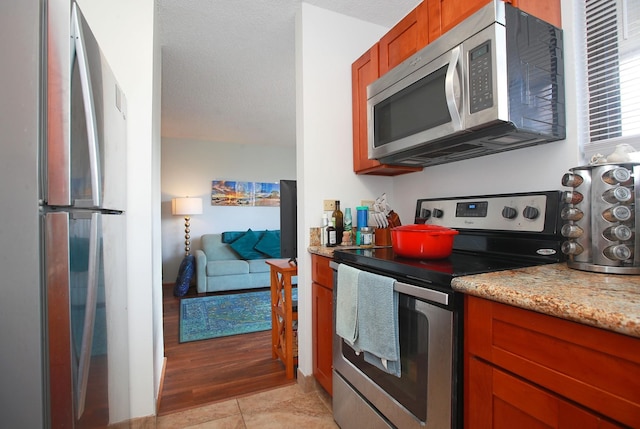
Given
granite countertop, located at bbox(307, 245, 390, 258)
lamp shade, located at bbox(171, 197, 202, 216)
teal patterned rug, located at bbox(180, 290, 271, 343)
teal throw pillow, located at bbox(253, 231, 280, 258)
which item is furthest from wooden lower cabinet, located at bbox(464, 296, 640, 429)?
lamp shade, located at bbox(171, 197, 202, 216)

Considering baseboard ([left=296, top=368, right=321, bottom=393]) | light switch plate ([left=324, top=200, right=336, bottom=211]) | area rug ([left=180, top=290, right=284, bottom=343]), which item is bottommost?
area rug ([left=180, top=290, right=284, bottom=343])

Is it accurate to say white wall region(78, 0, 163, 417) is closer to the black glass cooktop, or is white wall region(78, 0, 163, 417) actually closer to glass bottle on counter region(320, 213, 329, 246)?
glass bottle on counter region(320, 213, 329, 246)

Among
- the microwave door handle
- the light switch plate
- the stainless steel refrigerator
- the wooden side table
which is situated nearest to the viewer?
the stainless steel refrigerator

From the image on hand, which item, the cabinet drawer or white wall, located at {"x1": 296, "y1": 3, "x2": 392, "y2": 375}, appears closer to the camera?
the cabinet drawer

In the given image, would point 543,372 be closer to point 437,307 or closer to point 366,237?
point 437,307

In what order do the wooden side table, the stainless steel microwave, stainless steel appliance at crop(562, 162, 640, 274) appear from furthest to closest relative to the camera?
the wooden side table, the stainless steel microwave, stainless steel appliance at crop(562, 162, 640, 274)

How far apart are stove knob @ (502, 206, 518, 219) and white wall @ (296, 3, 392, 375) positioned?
0.91m

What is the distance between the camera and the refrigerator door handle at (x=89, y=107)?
831 millimetres

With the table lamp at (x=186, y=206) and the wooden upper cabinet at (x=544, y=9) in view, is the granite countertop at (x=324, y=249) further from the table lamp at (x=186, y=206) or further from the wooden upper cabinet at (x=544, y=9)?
the table lamp at (x=186, y=206)

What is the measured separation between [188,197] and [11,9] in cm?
474

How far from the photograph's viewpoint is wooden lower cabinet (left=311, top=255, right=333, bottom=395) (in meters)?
1.73

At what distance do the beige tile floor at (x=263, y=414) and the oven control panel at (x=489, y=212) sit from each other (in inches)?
49.0

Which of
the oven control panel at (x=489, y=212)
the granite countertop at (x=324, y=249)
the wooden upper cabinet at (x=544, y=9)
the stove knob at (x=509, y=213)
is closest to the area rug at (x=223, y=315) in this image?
the granite countertop at (x=324, y=249)

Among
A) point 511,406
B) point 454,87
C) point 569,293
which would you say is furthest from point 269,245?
point 569,293
